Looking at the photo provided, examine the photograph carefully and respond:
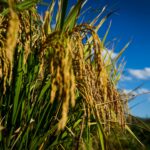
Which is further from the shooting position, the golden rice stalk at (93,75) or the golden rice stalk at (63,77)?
the golden rice stalk at (93,75)

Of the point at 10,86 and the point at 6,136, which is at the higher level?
the point at 10,86

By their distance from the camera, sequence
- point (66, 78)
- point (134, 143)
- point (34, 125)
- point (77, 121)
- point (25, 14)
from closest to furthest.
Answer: point (66, 78)
point (25, 14)
point (34, 125)
point (77, 121)
point (134, 143)

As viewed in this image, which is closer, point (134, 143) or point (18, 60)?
point (18, 60)

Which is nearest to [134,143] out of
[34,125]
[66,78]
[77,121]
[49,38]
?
[77,121]

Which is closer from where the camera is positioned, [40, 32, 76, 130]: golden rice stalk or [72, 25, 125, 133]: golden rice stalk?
[40, 32, 76, 130]: golden rice stalk

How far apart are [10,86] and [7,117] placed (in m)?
0.16

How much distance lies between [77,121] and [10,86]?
0.56 metres

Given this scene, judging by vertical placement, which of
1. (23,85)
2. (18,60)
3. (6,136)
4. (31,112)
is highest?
(18,60)

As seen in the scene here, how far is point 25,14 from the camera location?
6.07ft

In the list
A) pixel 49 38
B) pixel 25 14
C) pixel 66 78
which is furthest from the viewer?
pixel 25 14

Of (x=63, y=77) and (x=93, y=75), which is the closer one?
(x=63, y=77)

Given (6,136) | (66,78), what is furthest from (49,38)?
(6,136)

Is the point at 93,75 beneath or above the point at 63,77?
above

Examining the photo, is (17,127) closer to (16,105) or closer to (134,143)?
(16,105)
